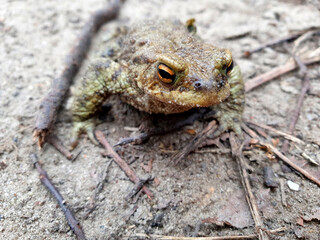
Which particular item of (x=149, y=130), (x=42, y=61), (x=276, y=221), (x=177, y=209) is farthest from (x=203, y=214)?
(x=42, y=61)

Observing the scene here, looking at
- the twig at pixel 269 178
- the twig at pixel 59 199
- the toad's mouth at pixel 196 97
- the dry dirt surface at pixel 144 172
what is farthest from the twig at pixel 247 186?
the twig at pixel 59 199

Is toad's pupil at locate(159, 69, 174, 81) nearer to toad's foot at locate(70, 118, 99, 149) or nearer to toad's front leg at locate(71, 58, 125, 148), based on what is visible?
toad's front leg at locate(71, 58, 125, 148)

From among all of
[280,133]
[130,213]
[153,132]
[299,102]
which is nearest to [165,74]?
[153,132]

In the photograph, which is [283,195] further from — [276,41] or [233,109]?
[276,41]

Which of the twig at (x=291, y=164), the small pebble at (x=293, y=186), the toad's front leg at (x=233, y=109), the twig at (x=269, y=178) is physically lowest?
the small pebble at (x=293, y=186)

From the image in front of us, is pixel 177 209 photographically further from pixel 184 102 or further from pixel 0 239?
pixel 0 239

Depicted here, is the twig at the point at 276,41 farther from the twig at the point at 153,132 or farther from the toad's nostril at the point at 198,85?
the toad's nostril at the point at 198,85
